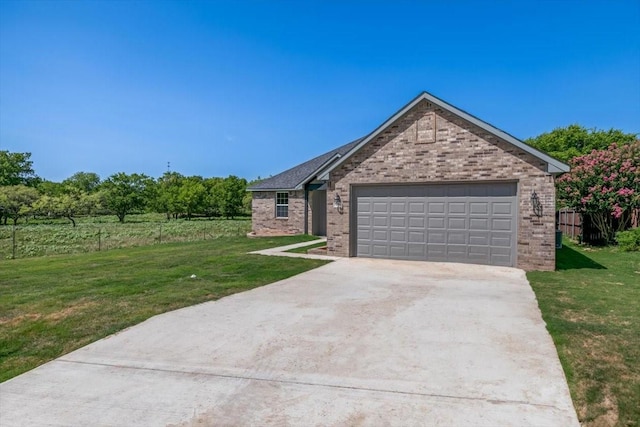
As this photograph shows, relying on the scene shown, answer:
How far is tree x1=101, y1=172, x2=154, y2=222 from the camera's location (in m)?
45.7

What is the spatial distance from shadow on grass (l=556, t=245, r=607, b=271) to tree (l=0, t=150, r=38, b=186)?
7571 cm

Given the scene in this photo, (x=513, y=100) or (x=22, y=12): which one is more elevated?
(x=513, y=100)

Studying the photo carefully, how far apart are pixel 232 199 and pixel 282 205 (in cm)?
3409

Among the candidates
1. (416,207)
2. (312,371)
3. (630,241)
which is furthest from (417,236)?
(630,241)

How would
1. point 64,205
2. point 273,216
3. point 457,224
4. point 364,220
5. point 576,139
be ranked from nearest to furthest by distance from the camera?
point 457,224 → point 364,220 → point 273,216 → point 64,205 → point 576,139

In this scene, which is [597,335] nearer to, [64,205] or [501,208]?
[501,208]

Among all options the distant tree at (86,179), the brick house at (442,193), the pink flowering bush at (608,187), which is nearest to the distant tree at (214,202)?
the brick house at (442,193)

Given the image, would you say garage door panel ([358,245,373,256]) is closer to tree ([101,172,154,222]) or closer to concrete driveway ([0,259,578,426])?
concrete driveway ([0,259,578,426])

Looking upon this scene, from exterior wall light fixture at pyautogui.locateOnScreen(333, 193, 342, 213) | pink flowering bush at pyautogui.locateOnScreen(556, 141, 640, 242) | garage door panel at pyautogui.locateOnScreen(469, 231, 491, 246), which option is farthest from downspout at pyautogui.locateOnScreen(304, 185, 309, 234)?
pink flowering bush at pyautogui.locateOnScreen(556, 141, 640, 242)

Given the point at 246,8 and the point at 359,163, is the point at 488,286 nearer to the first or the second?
the point at 359,163

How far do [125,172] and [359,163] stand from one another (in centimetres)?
4909

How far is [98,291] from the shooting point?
748cm

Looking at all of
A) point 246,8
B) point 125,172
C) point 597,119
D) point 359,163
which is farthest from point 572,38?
point 125,172

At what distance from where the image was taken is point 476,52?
17.7m
